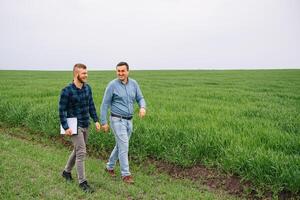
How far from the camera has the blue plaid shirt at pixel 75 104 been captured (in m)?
6.42

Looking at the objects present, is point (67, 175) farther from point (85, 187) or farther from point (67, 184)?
point (85, 187)

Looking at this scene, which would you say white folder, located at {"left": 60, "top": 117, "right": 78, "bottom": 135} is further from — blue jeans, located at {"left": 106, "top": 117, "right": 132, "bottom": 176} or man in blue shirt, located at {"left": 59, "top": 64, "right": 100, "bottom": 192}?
blue jeans, located at {"left": 106, "top": 117, "right": 132, "bottom": 176}

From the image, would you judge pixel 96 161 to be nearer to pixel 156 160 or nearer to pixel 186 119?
pixel 156 160

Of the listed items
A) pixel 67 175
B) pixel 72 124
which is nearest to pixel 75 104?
pixel 72 124

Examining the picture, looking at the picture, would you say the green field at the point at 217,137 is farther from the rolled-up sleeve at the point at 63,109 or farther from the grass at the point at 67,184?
the rolled-up sleeve at the point at 63,109

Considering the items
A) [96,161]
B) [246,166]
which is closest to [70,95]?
[96,161]

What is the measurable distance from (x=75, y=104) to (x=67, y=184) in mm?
1365

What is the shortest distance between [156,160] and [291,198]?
3.07 m

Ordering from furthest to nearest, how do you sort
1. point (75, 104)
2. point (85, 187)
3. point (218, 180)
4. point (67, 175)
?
1. point (218, 180)
2. point (67, 175)
3. point (75, 104)
4. point (85, 187)

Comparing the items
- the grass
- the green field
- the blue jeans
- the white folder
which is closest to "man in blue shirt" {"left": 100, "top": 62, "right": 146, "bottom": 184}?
the blue jeans

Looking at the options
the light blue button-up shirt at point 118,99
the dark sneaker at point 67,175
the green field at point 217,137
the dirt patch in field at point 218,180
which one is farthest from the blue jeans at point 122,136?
the green field at point 217,137

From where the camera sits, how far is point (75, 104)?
6566mm

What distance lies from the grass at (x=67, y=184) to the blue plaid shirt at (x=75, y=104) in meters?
1.08

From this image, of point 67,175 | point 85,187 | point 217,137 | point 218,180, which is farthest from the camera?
point 217,137
